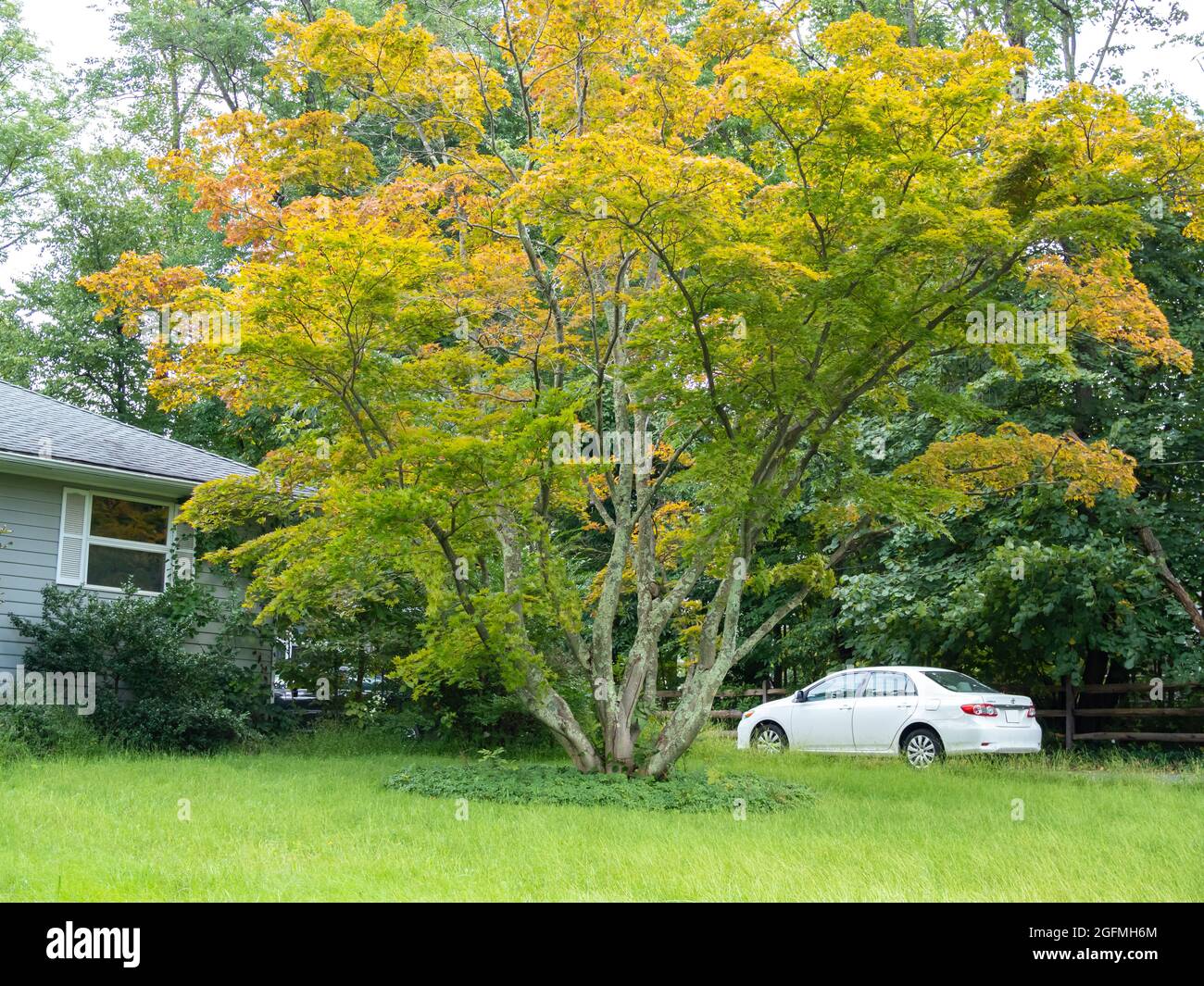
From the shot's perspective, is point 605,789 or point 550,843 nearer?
point 550,843

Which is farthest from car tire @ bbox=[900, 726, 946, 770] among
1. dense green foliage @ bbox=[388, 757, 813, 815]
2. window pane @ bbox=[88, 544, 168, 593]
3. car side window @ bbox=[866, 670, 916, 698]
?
window pane @ bbox=[88, 544, 168, 593]

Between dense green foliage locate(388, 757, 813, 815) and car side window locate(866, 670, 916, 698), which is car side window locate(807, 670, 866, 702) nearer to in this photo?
car side window locate(866, 670, 916, 698)

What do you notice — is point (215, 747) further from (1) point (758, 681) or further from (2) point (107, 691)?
(1) point (758, 681)

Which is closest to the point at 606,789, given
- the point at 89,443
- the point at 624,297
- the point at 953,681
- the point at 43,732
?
the point at 624,297

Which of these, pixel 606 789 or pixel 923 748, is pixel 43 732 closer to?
pixel 606 789

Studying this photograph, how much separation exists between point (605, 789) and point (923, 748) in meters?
5.83

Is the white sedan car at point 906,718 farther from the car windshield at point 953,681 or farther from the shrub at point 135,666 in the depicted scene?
the shrub at point 135,666

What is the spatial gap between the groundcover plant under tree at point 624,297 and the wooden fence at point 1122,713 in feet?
15.7

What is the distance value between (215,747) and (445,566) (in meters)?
5.61

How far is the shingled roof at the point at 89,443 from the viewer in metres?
14.3

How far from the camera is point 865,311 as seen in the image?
987cm

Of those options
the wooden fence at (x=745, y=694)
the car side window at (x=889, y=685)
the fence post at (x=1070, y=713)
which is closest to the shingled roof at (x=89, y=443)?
the car side window at (x=889, y=685)

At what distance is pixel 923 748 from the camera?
14.4 m
